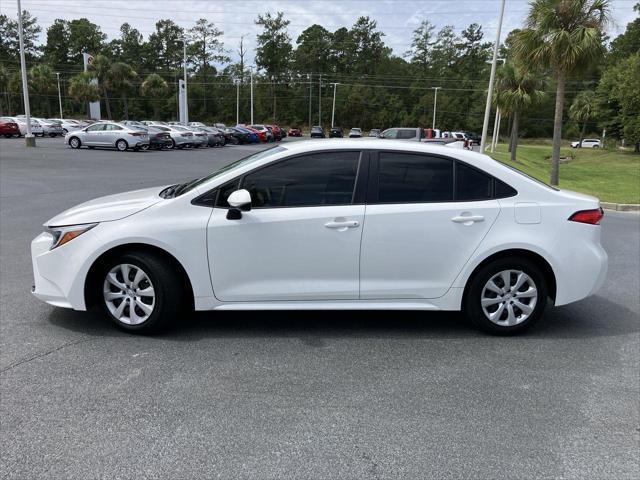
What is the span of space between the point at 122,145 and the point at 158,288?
92.8ft

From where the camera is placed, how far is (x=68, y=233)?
4.32m

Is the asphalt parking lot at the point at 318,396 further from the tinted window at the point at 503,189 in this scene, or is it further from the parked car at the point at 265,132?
the parked car at the point at 265,132

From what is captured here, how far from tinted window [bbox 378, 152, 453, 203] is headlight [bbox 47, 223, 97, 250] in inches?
95.0

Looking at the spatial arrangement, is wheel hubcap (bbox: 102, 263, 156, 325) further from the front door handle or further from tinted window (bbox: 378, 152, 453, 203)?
tinted window (bbox: 378, 152, 453, 203)

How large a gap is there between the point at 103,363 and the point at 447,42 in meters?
124

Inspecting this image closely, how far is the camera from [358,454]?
2.86 meters

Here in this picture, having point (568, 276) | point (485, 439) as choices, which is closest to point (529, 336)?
point (568, 276)

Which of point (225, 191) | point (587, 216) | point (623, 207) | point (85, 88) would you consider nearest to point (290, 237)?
point (225, 191)

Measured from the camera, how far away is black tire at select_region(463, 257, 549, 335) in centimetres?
443

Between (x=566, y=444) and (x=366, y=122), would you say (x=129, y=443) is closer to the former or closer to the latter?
(x=566, y=444)

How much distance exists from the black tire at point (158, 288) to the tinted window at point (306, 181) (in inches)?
35.3

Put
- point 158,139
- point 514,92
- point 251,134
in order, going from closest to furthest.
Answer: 1. point 158,139
2. point 514,92
3. point 251,134

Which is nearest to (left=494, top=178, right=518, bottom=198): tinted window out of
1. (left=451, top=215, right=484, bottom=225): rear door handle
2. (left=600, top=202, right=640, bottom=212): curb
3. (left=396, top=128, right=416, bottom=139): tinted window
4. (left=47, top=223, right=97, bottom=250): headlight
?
(left=451, top=215, right=484, bottom=225): rear door handle

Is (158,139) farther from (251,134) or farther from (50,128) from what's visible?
(50,128)
